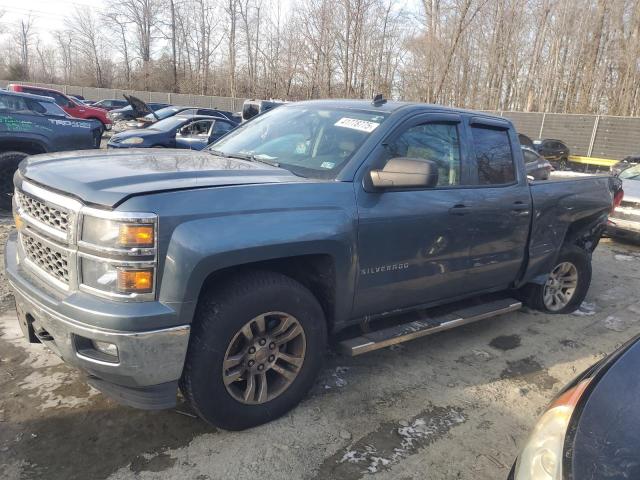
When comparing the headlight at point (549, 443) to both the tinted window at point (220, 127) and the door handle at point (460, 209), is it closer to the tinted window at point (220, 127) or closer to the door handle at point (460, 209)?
the door handle at point (460, 209)

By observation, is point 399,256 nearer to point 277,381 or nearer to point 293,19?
point 277,381

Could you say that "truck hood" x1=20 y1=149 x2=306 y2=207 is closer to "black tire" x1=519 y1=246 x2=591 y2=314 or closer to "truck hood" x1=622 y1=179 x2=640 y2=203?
"black tire" x1=519 y1=246 x2=591 y2=314

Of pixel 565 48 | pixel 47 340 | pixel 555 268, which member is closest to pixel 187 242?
pixel 47 340

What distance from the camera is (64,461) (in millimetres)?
2531

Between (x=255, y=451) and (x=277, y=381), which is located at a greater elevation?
(x=277, y=381)

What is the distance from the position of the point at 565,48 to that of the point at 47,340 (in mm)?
35954

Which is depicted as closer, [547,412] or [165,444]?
[547,412]

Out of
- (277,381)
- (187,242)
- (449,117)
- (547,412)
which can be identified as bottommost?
(277,381)

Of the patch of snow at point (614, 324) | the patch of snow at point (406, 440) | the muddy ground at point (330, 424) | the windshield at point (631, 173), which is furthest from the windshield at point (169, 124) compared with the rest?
the patch of snow at point (406, 440)

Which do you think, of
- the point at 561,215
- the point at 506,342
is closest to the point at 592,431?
the point at 506,342

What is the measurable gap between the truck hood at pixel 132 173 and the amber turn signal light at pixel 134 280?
0.33 metres

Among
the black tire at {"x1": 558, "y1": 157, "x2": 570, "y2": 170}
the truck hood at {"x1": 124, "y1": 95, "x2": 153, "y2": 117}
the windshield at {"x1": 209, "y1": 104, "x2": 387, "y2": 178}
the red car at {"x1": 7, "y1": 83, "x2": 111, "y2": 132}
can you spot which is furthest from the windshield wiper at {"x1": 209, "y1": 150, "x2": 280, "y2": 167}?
the black tire at {"x1": 558, "y1": 157, "x2": 570, "y2": 170}

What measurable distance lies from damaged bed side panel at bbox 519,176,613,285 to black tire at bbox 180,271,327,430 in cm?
245

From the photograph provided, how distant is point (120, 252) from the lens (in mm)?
2264
